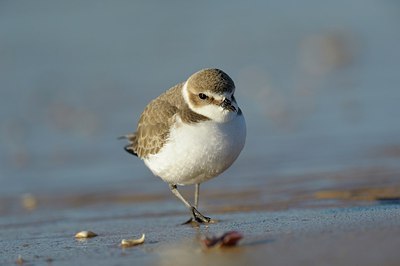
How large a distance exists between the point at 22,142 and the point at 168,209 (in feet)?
12.8

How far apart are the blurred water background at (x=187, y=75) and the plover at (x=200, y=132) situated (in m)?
1.64

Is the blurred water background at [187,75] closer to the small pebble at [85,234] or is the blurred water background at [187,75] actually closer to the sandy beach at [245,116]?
the sandy beach at [245,116]

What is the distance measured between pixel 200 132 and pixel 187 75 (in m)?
7.18

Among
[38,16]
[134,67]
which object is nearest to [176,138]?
[134,67]

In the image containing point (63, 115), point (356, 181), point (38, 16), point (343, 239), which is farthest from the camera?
point (38, 16)

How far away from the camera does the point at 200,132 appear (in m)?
6.05

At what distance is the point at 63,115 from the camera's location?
1180 cm

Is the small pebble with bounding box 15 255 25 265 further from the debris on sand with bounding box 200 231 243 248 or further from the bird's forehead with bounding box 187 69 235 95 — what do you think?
the bird's forehead with bounding box 187 69 235 95

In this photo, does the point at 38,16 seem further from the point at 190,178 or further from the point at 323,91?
the point at 190,178

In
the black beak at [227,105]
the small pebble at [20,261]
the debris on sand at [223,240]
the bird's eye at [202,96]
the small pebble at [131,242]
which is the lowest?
the debris on sand at [223,240]

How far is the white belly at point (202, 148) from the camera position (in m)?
6.04

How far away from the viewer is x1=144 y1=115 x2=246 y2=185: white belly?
19.8 ft

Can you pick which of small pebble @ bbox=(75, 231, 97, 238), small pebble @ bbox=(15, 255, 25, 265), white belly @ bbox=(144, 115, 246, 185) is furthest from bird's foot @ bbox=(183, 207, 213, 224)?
small pebble @ bbox=(15, 255, 25, 265)

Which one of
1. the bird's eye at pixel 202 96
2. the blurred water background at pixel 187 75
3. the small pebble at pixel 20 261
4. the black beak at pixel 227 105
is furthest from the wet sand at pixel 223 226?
the bird's eye at pixel 202 96
